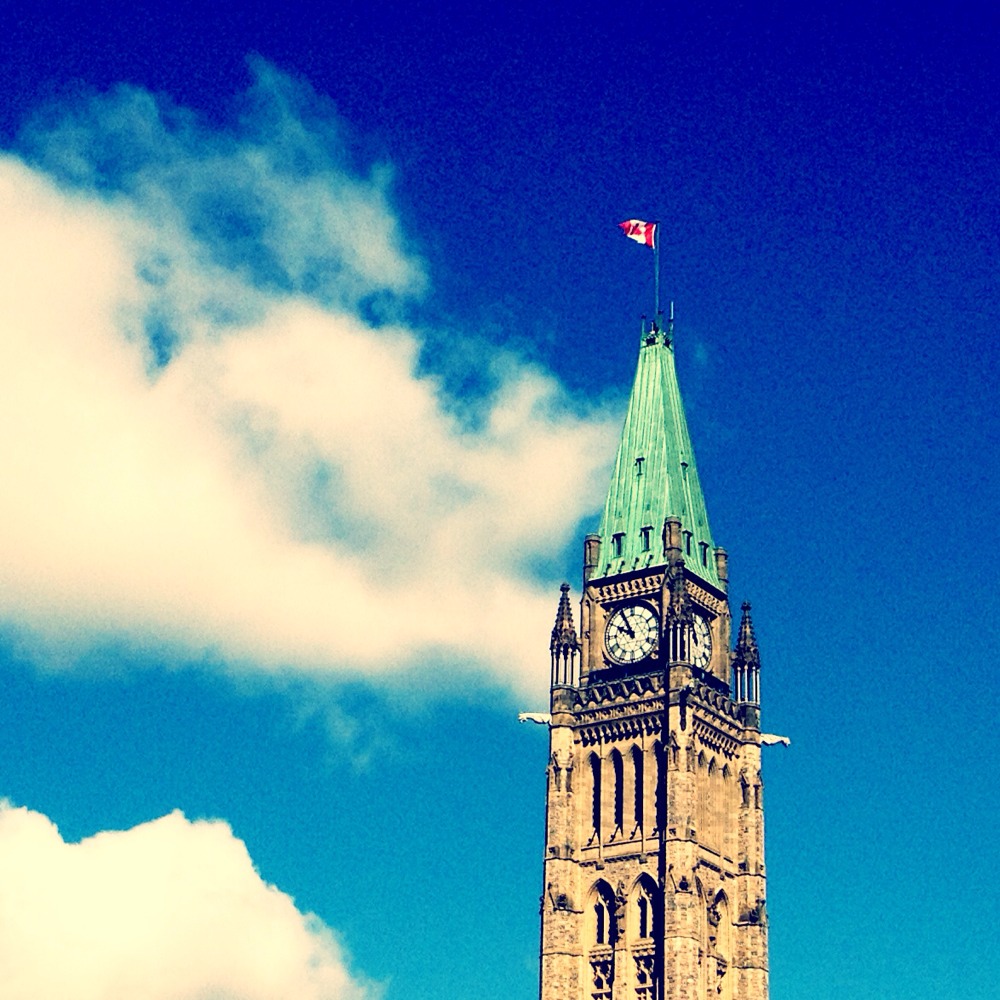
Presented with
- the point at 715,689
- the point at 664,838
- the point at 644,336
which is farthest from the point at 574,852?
the point at 644,336

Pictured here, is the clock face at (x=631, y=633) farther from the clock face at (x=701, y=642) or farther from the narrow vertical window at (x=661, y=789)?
the narrow vertical window at (x=661, y=789)

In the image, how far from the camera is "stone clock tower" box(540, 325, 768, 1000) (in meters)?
129

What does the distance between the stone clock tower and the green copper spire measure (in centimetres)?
14

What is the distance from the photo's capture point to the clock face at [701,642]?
13750 centimetres

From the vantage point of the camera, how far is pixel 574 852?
437ft

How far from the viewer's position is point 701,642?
139 meters

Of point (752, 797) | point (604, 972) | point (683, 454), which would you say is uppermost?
point (683, 454)

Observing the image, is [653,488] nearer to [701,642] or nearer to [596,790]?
[701,642]

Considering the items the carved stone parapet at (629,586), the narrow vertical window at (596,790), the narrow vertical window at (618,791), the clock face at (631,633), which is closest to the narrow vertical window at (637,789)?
the narrow vertical window at (618,791)

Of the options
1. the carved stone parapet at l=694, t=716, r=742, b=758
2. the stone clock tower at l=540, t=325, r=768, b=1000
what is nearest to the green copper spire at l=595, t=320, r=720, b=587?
the stone clock tower at l=540, t=325, r=768, b=1000

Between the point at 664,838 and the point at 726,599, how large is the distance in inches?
790

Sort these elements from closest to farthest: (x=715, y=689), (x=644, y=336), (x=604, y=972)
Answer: (x=604, y=972), (x=715, y=689), (x=644, y=336)

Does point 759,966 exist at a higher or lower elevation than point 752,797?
lower

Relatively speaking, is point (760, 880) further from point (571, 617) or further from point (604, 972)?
point (571, 617)
